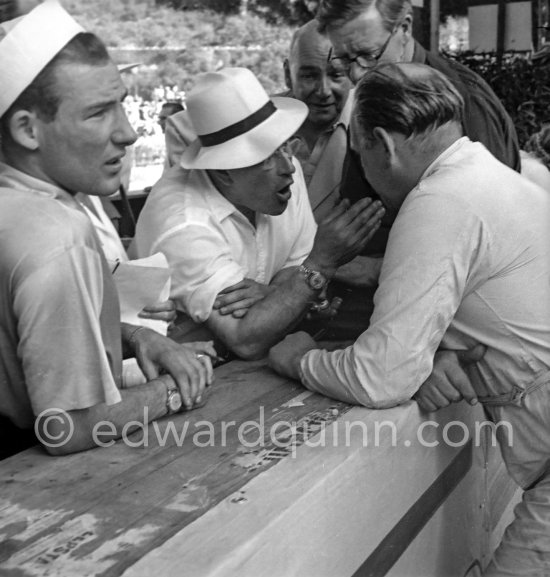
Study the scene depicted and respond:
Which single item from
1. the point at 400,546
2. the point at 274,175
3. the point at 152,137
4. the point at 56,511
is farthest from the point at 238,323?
the point at 152,137

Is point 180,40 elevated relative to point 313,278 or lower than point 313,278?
elevated

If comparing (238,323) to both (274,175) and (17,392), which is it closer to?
(274,175)

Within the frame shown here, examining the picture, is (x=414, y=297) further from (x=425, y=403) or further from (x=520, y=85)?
(x=520, y=85)

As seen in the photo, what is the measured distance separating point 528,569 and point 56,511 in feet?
3.81

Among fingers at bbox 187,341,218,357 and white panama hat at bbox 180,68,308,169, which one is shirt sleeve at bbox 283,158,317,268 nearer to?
white panama hat at bbox 180,68,308,169

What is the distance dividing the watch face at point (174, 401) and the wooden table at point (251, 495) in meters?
0.03

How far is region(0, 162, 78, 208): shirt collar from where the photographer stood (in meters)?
1.63

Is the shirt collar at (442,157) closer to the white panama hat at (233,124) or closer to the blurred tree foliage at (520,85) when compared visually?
the white panama hat at (233,124)

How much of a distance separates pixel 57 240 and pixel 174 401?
1.77 feet

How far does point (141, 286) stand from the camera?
2.01m

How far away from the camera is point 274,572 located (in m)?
1.38

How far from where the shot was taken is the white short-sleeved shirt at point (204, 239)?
230 cm

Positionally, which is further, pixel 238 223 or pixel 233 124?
pixel 238 223

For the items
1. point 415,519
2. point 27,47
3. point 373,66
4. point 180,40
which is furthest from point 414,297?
point 180,40
